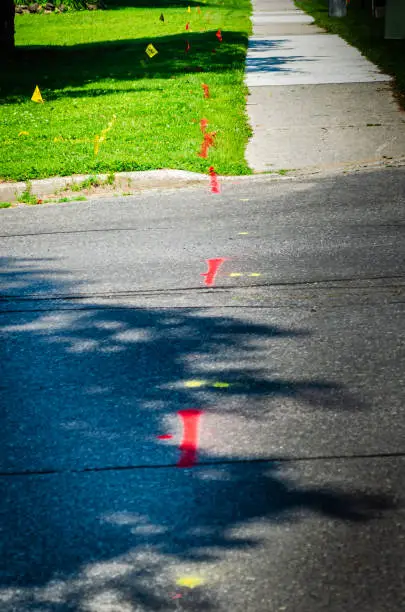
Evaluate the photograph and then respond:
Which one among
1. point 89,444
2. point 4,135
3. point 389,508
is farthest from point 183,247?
point 4,135

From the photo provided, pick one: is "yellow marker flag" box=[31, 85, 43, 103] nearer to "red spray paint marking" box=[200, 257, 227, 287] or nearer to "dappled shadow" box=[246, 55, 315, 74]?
"dappled shadow" box=[246, 55, 315, 74]

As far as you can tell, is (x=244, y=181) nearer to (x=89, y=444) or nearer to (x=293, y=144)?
(x=293, y=144)

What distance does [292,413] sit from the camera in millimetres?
4434

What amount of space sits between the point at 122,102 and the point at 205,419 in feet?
36.6

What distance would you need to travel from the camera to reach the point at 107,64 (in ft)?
67.7

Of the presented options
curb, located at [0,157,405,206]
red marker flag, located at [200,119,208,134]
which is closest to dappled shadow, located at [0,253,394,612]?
curb, located at [0,157,405,206]

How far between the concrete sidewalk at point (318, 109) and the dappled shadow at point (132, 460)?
16.7 ft

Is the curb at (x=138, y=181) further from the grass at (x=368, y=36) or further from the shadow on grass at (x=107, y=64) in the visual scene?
the shadow on grass at (x=107, y=64)

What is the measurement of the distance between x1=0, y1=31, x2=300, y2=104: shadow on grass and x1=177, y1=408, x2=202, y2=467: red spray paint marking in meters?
12.3

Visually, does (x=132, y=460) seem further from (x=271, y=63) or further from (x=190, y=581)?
(x=271, y=63)

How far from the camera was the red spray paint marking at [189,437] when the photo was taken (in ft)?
13.2

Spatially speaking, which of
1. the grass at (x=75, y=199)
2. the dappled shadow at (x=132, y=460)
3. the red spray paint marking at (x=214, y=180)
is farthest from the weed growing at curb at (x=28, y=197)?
the dappled shadow at (x=132, y=460)

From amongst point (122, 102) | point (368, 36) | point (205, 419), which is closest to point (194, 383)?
point (205, 419)

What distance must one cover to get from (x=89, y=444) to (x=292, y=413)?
3.08ft
